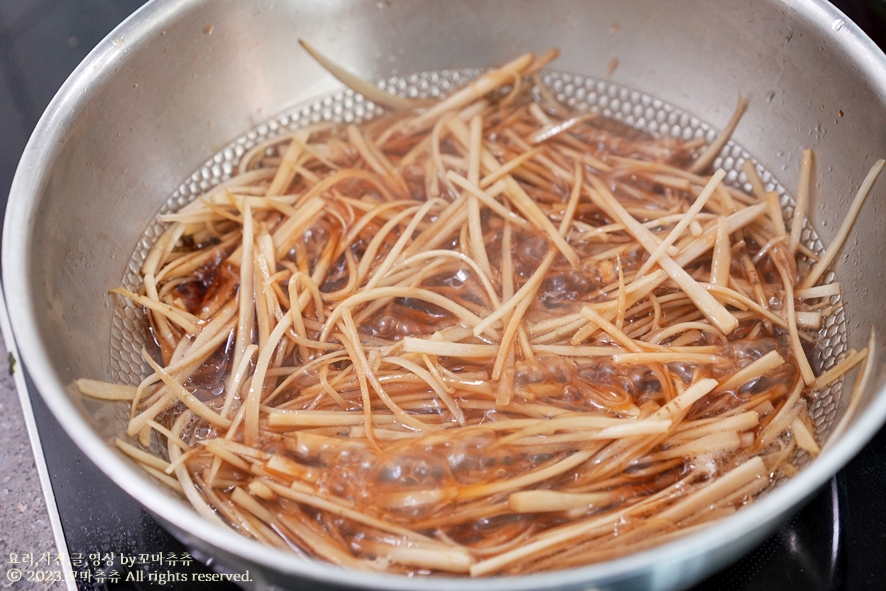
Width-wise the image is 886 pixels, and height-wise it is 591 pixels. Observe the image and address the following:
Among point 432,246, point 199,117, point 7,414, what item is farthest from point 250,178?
point 7,414

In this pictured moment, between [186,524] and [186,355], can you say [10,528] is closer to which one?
[186,355]

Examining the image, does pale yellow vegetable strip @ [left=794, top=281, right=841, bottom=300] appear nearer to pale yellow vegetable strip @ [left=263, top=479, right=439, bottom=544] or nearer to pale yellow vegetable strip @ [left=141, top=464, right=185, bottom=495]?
pale yellow vegetable strip @ [left=263, top=479, right=439, bottom=544]

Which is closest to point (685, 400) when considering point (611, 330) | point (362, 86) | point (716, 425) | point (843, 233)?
point (716, 425)

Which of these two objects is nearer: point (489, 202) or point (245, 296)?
point (245, 296)

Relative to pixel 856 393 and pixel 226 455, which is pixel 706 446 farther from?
pixel 226 455

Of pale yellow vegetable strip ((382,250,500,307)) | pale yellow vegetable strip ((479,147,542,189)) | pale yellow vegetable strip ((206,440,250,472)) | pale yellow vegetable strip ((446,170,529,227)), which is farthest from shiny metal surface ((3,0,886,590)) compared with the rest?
pale yellow vegetable strip ((382,250,500,307))

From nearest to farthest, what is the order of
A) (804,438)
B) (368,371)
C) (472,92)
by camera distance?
(804,438) → (368,371) → (472,92)
